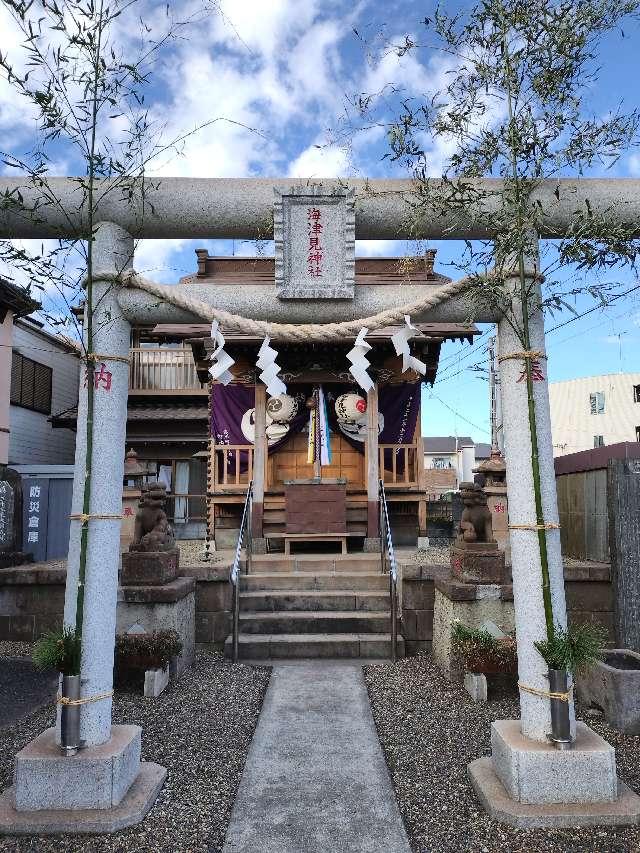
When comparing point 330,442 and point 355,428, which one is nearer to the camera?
point 330,442

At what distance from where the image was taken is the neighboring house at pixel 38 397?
52.3ft

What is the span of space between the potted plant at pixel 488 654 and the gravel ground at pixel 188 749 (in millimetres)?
2400

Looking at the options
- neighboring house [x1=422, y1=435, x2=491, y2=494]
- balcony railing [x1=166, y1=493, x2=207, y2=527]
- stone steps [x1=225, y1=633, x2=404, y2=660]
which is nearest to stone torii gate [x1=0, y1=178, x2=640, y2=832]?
stone steps [x1=225, y1=633, x2=404, y2=660]

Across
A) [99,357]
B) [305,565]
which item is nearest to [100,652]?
[99,357]

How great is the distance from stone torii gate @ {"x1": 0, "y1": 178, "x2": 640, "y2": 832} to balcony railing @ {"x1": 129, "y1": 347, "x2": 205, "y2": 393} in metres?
13.1

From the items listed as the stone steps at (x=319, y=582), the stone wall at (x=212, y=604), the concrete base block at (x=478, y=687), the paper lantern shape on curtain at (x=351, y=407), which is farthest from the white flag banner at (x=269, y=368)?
the paper lantern shape on curtain at (x=351, y=407)

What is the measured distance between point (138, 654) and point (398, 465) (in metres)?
7.89

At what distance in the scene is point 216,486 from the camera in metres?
12.8

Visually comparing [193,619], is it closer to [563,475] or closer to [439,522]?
[563,475]

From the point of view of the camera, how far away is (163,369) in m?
17.7

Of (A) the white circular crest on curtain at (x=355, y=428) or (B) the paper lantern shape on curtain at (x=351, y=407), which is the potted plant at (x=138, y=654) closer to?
(B) the paper lantern shape on curtain at (x=351, y=407)

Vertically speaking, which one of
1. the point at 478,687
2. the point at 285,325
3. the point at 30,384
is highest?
the point at 30,384

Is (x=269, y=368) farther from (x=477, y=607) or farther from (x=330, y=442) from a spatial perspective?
(x=330, y=442)

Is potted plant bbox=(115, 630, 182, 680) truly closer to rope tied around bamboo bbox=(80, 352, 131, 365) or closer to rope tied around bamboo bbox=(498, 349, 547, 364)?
rope tied around bamboo bbox=(80, 352, 131, 365)
